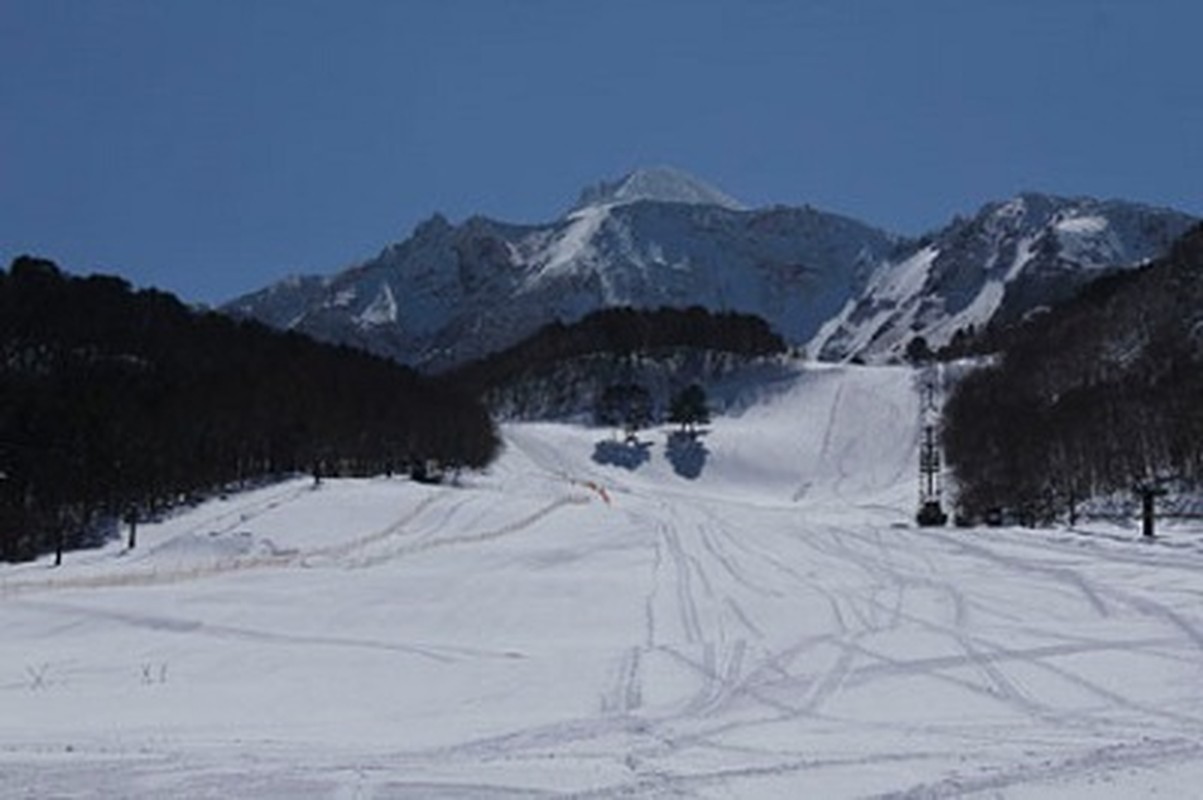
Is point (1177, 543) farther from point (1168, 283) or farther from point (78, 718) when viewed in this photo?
point (1168, 283)

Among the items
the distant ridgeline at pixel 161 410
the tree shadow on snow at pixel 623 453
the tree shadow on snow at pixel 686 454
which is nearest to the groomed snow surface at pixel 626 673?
the distant ridgeline at pixel 161 410

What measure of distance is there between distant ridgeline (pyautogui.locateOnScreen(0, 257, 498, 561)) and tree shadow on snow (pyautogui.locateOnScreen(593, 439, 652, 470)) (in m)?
13.2

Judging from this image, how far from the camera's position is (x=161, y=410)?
4291 inches

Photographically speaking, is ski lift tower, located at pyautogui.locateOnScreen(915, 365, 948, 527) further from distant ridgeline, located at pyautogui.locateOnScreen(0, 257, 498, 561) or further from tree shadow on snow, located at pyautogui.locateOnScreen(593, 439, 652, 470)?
distant ridgeline, located at pyautogui.locateOnScreen(0, 257, 498, 561)

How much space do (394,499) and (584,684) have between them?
58.1 meters

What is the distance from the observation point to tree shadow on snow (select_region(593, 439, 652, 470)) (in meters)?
150

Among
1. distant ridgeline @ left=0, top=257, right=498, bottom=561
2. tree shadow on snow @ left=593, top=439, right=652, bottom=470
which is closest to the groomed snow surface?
distant ridgeline @ left=0, top=257, right=498, bottom=561

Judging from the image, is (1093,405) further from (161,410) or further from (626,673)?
(626,673)

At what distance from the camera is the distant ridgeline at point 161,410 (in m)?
91.2

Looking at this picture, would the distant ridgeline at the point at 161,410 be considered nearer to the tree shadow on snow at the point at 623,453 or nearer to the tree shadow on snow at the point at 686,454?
the tree shadow on snow at the point at 623,453

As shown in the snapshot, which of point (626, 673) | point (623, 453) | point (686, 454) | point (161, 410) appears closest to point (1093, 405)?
point (686, 454)

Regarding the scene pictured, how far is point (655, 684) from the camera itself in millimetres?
18328

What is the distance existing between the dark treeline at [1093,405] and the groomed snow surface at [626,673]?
26356mm

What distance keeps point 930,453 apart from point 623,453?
58.4m
